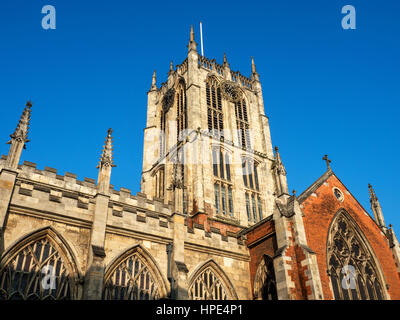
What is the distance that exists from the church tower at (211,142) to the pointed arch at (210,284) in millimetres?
9965

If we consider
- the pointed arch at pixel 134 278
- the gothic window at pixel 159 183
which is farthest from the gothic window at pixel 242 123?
the pointed arch at pixel 134 278

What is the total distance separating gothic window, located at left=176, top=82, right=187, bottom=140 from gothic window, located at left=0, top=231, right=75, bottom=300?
2222 cm

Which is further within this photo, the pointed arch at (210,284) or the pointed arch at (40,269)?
Answer: the pointed arch at (210,284)

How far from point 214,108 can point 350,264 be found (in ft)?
70.3

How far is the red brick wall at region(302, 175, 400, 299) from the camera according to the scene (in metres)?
16.6

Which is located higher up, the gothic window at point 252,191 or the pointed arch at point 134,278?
the gothic window at point 252,191

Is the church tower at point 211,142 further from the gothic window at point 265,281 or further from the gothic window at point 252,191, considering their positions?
the gothic window at point 265,281

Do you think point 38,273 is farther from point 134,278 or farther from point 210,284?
point 210,284

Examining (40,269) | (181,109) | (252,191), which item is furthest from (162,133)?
(40,269)

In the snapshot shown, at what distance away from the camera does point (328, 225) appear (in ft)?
58.9

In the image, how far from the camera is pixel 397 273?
19438 mm

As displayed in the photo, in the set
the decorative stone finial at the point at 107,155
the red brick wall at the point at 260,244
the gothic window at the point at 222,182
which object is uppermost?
the gothic window at the point at 222,182

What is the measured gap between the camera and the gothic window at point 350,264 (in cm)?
1684
